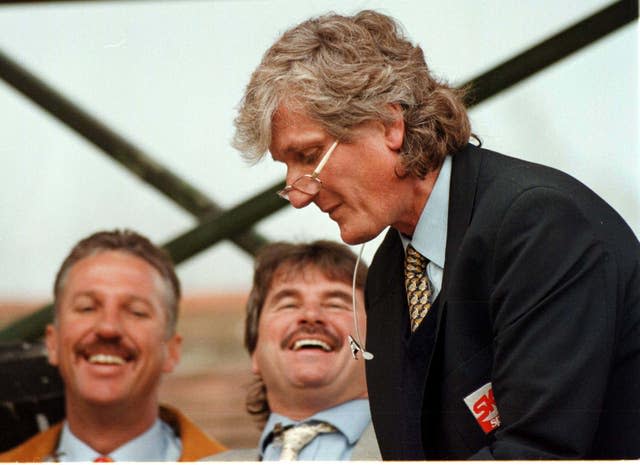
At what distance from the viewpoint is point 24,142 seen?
10.0 feet

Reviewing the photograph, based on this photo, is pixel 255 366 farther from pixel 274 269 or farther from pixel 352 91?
pixel 352 91

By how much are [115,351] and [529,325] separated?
4.44 ft

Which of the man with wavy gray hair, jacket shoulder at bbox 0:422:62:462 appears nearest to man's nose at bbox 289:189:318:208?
the man with wavy gray hair

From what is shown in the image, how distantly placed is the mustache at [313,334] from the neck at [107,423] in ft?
1.35

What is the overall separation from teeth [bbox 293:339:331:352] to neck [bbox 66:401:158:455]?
0.43 metres

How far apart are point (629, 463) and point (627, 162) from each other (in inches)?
31.5

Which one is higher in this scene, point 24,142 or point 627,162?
point 24,142

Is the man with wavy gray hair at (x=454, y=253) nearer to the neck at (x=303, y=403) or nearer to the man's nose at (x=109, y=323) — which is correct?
the neck at (x=303, y=403)

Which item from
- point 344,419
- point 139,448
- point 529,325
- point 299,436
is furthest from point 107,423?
point 529,325

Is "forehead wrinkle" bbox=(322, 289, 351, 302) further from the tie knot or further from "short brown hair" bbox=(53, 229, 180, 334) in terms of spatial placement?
the tie knot

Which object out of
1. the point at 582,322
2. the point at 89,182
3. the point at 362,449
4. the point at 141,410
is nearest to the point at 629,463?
the point at 582,322

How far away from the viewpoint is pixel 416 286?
240 centimetres

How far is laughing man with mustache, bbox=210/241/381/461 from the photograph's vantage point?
291 centimetres

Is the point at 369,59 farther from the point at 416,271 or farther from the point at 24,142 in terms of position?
the point at 24,142
